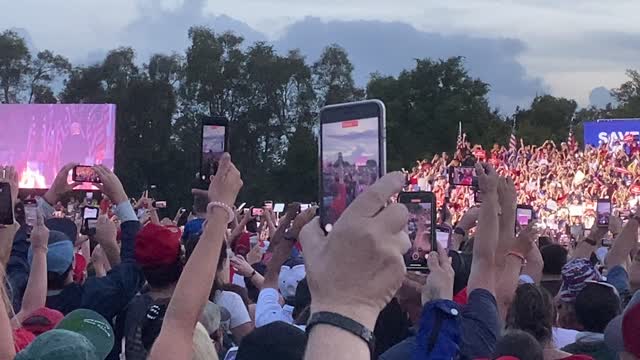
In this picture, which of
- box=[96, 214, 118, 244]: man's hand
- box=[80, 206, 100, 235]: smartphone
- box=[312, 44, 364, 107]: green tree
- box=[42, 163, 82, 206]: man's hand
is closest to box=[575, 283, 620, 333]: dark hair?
box=[96, 214, 118, 244]: man's hand

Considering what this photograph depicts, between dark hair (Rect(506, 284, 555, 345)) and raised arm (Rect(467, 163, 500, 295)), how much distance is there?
14 centimetres

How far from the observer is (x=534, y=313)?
15.3 ft

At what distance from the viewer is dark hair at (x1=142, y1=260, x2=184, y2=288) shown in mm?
4715

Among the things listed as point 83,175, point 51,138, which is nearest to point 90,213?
point 83,175

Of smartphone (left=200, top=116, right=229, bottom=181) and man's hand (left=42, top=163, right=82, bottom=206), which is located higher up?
smartphone (left=200, top=116, right=229, bottom=181)

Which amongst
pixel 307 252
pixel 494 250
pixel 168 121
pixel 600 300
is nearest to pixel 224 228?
pixel 307 252

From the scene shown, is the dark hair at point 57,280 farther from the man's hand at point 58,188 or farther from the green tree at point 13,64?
the green tree at point 13,64

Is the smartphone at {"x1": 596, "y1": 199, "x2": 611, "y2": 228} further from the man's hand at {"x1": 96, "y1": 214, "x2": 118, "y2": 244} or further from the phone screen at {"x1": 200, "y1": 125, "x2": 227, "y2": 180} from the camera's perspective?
the phone screen at {"x1": 200, "y1": 125, "x2": 227, "y2": 180}

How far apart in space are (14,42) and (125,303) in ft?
195

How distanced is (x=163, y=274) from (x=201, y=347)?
1.17m

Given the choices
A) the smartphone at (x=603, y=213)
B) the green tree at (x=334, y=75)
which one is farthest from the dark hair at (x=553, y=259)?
the green tree at (x=334, y=75)

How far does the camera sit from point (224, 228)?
352cm

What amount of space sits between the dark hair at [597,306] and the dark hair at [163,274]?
201 centimetres

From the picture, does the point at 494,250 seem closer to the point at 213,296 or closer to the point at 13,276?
the point at 213,296
